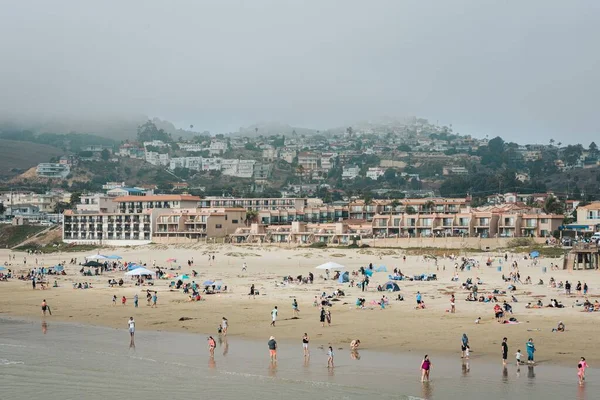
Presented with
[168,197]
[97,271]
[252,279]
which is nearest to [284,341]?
[252,279]

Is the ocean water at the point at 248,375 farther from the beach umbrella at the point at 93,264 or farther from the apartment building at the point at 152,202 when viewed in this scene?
the apartment building at the point at 152,202

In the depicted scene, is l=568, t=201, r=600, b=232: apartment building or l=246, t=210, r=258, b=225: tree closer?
l=568, t=201, r=600, b=232: apartment building

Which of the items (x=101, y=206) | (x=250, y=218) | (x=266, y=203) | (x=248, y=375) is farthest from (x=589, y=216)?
(x=248, y=375)

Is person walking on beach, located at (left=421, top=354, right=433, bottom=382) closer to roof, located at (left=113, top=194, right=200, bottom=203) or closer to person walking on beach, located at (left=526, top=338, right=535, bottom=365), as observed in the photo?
person walking on beach, located at (left=526, top=338, right=535, bottom=365)

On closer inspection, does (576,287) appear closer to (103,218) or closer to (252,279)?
(252,279)

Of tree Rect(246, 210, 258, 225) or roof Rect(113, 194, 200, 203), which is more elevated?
roof Rect(113, 194, 200, 203)

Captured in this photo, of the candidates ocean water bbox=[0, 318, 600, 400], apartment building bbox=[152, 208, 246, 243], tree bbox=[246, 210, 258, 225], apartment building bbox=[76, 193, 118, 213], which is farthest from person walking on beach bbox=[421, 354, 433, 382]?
apartment building bbox=[76, 193, 118, 213]

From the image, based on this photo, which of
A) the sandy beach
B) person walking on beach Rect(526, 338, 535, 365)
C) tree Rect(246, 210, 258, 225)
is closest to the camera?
person walking on beach Rect(526, 338, 535, 365)
